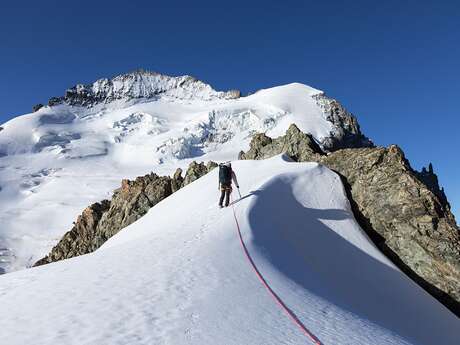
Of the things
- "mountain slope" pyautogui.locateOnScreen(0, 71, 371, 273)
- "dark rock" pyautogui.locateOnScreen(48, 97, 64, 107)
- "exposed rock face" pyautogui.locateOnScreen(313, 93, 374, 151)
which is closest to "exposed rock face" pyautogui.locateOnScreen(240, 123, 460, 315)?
"mountain slope" pyautogui.locateOnScreen(0, 71, 371, 273)

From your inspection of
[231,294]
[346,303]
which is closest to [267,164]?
[346,303]

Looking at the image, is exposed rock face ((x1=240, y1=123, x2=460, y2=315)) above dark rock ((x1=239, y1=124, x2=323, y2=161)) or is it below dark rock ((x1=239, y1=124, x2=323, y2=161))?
below

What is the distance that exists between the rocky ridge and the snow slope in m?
148

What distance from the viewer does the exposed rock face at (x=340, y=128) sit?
105 metres

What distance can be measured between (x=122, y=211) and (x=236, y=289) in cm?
2641

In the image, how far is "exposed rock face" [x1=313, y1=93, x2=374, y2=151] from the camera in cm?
10460

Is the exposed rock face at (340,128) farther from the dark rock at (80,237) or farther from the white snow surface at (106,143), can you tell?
the dark rock at (80,237)

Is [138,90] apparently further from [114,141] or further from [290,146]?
[290,146]

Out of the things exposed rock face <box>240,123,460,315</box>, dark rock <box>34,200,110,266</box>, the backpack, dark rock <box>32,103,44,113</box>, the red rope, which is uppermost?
dark rock <box>32,103,44,113</box>

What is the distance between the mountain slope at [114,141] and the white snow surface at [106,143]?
266 millimetres

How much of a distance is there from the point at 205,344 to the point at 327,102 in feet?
429

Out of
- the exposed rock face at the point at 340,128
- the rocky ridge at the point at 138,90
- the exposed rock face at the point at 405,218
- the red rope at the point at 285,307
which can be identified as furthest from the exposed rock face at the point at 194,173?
the rocky ridge at the point at 138,90

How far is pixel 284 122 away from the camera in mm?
115062

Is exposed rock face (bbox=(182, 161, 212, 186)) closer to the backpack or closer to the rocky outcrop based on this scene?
the rocky outcrop
